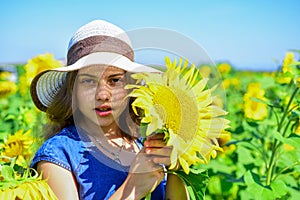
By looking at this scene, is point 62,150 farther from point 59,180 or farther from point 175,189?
point 175,189

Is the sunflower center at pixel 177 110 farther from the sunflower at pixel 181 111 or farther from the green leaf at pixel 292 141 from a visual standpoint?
the green leaf at pixel 292 141

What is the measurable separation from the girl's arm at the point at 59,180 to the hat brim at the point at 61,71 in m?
0.26

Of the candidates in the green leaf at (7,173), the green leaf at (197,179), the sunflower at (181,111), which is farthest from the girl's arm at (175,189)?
the green leaf at (7,173)

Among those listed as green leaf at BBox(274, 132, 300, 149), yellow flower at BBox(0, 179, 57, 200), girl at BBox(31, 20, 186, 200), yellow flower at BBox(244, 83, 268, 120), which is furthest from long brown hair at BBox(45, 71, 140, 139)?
yellow flower at BBox(244, 83, 268, 120)

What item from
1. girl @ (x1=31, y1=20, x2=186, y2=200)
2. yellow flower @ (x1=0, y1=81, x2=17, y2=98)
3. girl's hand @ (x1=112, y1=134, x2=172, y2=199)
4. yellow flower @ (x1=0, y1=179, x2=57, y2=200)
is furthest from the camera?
yellow flower @ (x1=0, y1=81, x2=17, y2=98)

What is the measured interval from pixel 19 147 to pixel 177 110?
2.68 ft

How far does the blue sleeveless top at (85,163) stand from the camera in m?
1.37

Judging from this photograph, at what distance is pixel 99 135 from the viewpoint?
1.44m

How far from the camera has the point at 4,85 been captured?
3631 millimetres

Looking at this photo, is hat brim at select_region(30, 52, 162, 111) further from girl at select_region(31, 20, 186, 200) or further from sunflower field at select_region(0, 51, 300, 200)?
sunflower field at select_region(0, 51, 300, 200)

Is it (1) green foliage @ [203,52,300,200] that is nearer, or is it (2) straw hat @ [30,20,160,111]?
(2) straw hat @ [30,20,160,111]

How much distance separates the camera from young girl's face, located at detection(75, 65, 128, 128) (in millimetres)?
1317

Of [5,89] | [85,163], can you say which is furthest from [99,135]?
[5,89]

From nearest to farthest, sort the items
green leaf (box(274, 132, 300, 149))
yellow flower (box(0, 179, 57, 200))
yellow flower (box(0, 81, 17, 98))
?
yellow flower (box(0, 179, 57, 200)) → green leaf (box(274, 132, 300, 149)) → yellow flower (box(0, 81, 17, 98))
